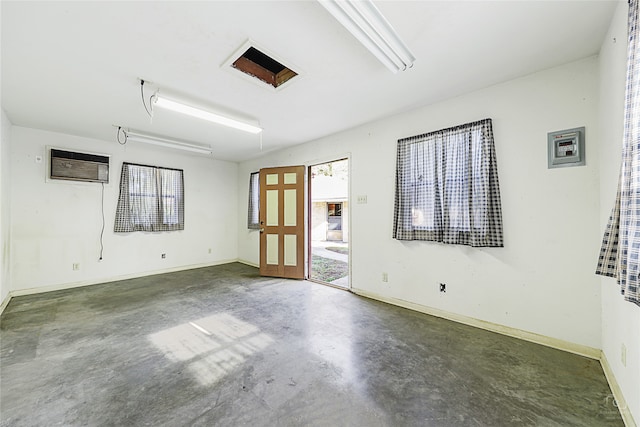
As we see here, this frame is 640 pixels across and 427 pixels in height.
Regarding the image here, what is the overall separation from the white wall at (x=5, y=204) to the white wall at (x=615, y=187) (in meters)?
6.06

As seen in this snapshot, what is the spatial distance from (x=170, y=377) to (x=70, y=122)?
400 cm

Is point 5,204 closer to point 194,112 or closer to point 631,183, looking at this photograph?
point 194,112

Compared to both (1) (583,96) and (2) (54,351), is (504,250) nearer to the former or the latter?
(1) (583,96)

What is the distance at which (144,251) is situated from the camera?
196 inches

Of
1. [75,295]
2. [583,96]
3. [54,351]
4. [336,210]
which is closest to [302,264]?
[54,351]

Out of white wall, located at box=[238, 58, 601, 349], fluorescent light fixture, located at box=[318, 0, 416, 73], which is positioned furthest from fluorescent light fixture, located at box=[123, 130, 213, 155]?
fluorescent light fixture, located at box=[318, 0, 416, 73]

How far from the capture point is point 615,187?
169 cm

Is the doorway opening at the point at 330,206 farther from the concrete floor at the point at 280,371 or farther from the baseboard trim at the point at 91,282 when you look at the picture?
the concrete floor at the point at 280,371

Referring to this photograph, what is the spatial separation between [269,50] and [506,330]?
11.4 feet

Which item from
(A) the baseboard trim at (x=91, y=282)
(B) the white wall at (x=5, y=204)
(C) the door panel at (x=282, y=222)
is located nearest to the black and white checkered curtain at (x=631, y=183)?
(C) the door panel at (x=282, y=222)

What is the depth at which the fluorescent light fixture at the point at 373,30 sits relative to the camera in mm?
1461

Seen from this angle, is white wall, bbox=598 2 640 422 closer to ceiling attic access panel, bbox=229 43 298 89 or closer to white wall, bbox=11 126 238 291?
ceiling attic access panel, bbox=229 43 298 89

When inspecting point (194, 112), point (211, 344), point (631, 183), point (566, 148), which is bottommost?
point (211, 344)

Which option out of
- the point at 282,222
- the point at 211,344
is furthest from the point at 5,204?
the point at 282,222
